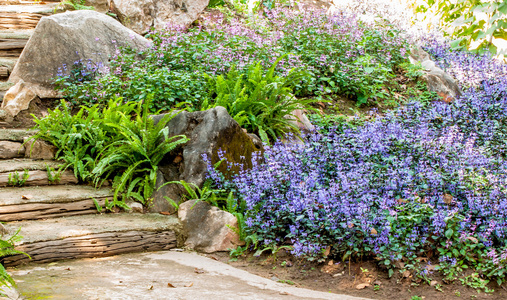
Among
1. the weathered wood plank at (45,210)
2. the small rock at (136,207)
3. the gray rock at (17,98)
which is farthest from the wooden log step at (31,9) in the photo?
the small rock at (136,207)

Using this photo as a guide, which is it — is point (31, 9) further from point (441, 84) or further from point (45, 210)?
point (441, 84)

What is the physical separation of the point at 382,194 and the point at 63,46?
533cm

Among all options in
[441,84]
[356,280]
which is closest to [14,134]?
[356,280]

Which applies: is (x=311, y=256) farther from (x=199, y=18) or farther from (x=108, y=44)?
(x=199, y=18)

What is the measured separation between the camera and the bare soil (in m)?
3.01

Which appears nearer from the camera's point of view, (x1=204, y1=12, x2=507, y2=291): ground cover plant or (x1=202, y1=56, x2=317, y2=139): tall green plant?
(x1=204, y1=12, x2=507, y2=291): ground cover plant

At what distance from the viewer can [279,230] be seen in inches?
150

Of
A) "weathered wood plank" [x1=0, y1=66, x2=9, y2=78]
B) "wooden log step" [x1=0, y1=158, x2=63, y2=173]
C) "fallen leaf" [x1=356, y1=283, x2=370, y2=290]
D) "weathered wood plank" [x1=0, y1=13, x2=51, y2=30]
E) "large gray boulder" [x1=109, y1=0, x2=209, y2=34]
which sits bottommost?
"fallen leaf" [x1=356, y1=283, x2=370, y2=290]

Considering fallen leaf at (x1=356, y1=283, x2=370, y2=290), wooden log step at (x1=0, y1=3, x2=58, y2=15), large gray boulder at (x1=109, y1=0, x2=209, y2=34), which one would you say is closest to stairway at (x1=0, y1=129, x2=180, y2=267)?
fallen leaf at (x1=356, y1=283, x2=370, y2=290)

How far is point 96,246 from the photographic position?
3.60 meters

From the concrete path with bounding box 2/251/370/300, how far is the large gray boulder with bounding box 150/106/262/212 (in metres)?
1.08

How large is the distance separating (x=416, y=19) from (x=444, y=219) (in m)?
8.73

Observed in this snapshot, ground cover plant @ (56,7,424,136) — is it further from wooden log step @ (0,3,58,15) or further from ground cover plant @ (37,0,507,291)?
wooden log step @ (0,3,58,15)

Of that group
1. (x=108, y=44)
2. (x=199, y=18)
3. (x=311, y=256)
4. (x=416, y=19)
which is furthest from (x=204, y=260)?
(x=416, y=19)
